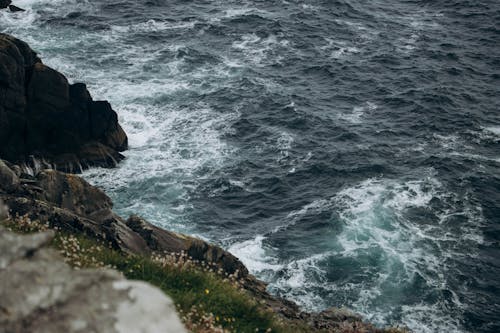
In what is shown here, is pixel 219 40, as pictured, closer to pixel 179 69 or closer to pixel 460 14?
pixel 179 69

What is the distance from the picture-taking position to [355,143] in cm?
5912

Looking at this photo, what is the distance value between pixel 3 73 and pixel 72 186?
15191mm

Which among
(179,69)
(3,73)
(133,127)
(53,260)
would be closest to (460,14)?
(179,69)

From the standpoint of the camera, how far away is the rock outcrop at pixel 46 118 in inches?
1815

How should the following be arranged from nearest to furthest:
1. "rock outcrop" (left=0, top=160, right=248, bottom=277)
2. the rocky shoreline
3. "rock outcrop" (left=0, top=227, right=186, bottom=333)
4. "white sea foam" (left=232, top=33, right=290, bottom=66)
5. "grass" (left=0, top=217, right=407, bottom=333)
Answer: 1. "rock outcrop" (left=0, top=227, right=186, bottom=333)
2. "grass" (left=0, top=217, right=407, bottom=333)
3. "rock outcrop" (left=0, top=160, right=248, bottom=277)
4. the rocky shoreline
5. "white sea foam" (left=232, top=33, right=290, bottom=66)

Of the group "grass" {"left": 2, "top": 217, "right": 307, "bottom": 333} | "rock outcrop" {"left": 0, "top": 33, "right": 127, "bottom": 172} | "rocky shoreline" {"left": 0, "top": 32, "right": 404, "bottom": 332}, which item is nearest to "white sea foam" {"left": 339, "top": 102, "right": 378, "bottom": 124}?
"rocky shoreline" {"left": 0, "top": 32, "right": 404, "bottom": 332}

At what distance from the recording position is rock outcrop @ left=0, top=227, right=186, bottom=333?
890cm

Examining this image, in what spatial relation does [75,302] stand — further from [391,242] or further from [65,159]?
[65,159]

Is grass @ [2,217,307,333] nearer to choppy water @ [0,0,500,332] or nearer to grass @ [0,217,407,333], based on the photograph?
grass @ [0,217,407,333]

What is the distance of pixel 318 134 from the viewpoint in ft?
200

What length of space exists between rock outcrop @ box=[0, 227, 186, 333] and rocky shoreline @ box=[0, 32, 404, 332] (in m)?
14.9

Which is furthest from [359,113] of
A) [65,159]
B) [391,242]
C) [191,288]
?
[191,288]

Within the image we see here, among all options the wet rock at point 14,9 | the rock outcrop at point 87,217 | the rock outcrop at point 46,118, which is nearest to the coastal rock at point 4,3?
the wet rock at point 14,9

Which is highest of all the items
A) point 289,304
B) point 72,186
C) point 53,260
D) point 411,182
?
point 53,260
